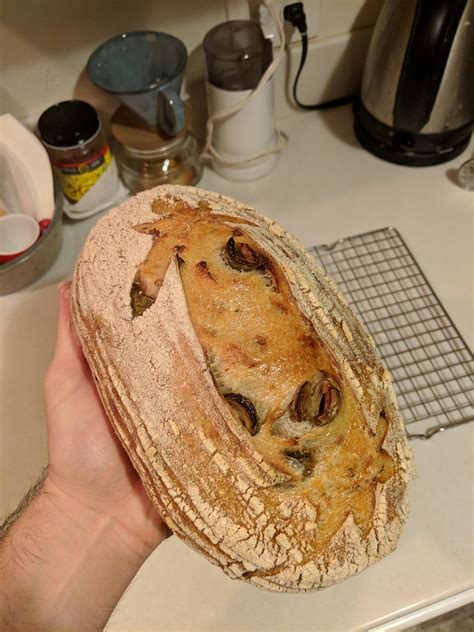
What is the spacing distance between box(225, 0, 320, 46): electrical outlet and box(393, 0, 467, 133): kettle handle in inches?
9.2

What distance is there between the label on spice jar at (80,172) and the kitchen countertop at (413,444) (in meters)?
0.08

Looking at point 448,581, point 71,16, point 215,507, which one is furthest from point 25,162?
point 448,581

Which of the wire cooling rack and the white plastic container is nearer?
the wire cooling rack

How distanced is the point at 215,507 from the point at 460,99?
0.93m

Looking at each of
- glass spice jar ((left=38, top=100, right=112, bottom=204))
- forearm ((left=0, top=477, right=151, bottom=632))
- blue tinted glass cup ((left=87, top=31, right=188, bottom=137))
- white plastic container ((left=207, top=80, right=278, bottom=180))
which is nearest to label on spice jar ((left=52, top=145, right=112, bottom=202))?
glass spice jar ((left=38, top=100, right=112, bottom=204))

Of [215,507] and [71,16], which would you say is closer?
[215,507]

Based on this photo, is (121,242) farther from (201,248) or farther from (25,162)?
(25,162)

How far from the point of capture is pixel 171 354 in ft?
1.84

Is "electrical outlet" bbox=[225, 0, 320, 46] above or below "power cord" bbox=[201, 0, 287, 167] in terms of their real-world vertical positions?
above

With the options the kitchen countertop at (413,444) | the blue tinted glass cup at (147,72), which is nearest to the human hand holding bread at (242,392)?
the kitchen countertop at (413,444)

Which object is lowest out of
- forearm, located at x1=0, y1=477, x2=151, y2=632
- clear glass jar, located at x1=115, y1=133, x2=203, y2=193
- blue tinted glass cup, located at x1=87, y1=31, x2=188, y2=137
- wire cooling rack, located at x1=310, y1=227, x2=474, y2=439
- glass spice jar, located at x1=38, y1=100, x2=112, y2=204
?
forearm, located at x1=0, y1=477, x2=151, y2=632

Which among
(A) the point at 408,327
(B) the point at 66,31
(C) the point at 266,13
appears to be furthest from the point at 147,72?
(A) the point at 408,327

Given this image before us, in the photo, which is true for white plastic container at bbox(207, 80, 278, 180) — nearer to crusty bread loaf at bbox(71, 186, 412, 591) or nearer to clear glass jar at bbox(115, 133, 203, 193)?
clear glass jar at bbox(115, 133, 203, 193)

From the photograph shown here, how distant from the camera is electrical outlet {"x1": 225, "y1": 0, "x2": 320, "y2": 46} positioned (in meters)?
1.00
